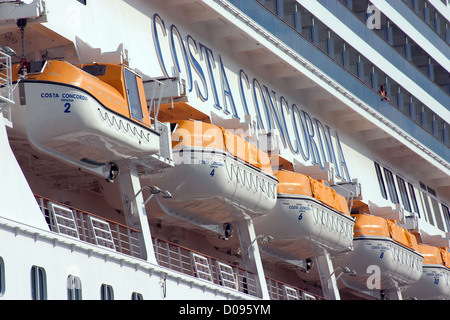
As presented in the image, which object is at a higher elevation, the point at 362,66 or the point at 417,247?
the point at 362,66

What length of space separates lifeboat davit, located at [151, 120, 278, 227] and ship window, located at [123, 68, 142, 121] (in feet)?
5.13

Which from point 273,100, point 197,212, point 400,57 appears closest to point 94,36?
point 197,212

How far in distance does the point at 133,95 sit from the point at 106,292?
11.6 ft

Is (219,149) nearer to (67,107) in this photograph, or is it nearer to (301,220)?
(301,220)

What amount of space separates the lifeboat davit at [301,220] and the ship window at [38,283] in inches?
356

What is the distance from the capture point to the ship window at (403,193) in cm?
3492

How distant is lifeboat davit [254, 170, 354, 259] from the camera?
22.4 metres

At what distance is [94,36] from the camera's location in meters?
18.5

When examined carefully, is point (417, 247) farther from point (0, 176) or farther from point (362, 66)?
point (0, 176)

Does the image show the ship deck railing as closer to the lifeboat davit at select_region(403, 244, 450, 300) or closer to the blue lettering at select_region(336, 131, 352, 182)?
the blue lettering at select_region(336, 131, 352, 182)

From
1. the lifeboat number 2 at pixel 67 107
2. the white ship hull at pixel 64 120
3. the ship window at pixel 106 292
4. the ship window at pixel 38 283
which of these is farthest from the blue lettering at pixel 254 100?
the ship window at pixel 38 283

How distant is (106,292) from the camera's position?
15148 mm

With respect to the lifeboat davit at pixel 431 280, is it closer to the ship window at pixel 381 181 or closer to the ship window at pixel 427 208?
the ship window at pixel 381 181
